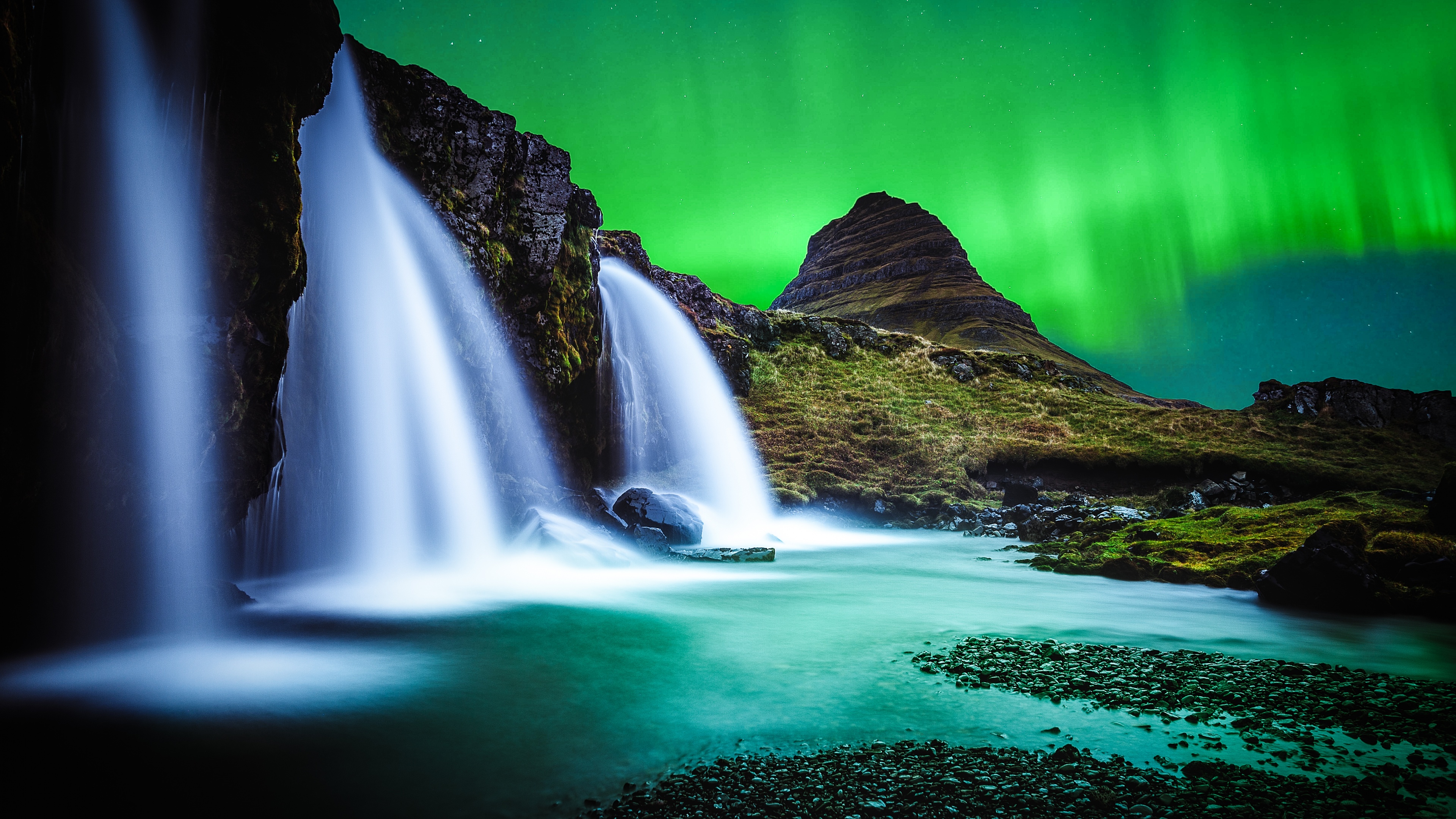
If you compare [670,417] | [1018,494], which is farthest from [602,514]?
[1018,494]

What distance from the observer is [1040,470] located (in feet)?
116

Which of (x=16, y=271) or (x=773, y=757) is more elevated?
(x=16, y=271)

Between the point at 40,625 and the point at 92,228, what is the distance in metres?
4.88

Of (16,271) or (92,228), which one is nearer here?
(16,271)

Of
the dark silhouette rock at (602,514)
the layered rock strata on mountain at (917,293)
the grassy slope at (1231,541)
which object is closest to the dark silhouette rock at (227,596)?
the dark silhouette rock at (602,514)

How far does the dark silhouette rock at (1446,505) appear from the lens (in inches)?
428

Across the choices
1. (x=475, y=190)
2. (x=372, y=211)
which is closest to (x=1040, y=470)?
(x=475, y=190)

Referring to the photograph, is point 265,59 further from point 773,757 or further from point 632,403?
point 632,403

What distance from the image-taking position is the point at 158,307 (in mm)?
8953

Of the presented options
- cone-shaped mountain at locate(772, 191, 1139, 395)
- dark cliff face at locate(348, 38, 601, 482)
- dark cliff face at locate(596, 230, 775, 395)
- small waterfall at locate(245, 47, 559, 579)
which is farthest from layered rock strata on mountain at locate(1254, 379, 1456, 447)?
cone-shaped mountain at locate(772, 191, 1139, 395)

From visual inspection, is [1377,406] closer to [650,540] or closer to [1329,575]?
[1329,575]

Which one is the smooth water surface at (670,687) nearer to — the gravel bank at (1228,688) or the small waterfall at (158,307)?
the gravel bank at (1228,688)

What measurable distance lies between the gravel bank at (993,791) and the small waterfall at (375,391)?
1257 cm

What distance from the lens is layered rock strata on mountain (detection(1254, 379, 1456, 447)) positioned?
37.4 m
